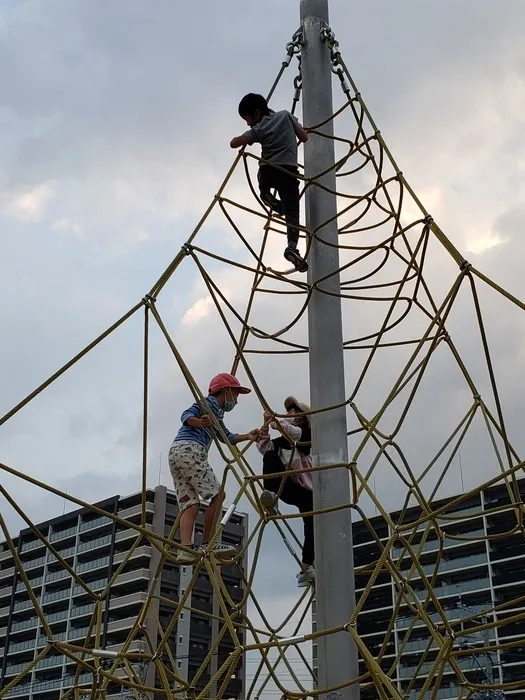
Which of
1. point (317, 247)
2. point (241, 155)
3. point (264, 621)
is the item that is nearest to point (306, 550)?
point (264, 621)

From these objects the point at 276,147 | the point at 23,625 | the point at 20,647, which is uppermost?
the point at 23,625

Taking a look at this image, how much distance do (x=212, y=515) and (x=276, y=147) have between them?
7.08 feet

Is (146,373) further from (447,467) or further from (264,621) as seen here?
(447,467)

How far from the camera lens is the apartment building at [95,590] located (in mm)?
51812

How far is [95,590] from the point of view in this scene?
50438mm

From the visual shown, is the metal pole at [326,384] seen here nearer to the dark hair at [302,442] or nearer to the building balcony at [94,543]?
the dark hair at [302,442]

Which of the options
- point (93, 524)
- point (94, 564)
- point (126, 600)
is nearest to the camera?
point (126, 600)

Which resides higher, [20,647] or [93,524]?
[93,524]

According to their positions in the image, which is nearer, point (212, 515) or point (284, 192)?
point (212, 515)

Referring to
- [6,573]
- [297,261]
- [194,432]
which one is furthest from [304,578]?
[6,573]

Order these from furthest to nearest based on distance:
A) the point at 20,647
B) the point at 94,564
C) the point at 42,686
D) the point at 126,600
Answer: the point at 20,647 < the point at 42,686 < the point at 94,564 < the point at 126,600

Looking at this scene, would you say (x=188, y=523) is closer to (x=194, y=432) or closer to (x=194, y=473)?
(x=194, y=473)

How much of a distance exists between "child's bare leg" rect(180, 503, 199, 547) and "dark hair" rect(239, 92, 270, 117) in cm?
236

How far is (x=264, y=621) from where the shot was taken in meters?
5.31
